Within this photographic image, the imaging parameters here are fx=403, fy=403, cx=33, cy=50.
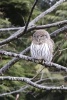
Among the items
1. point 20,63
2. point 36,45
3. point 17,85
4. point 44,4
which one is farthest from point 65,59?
point 36,45

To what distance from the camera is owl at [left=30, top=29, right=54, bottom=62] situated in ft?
13.6

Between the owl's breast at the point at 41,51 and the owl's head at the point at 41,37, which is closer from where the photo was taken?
the owl's breast at the point at 41,51

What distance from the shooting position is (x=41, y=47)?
13.9 ft

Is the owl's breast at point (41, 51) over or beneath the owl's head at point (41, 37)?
beneath

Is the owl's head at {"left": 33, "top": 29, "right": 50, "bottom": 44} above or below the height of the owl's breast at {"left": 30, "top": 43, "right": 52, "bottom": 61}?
above

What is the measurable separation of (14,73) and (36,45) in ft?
9.99

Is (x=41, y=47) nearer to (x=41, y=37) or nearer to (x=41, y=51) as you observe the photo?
(x=41, y=51)

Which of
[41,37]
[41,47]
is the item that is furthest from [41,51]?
[41,37]

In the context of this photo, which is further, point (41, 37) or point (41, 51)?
point (41, 37)

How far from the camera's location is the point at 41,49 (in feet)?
13.8

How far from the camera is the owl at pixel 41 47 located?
13.6 feet

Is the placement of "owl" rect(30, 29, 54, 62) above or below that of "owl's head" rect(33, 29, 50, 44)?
below

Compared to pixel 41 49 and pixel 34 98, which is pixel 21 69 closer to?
pixel 34 98

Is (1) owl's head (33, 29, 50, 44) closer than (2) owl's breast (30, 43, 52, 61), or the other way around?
(2) owl's breast (30, 43, 52, 61)
